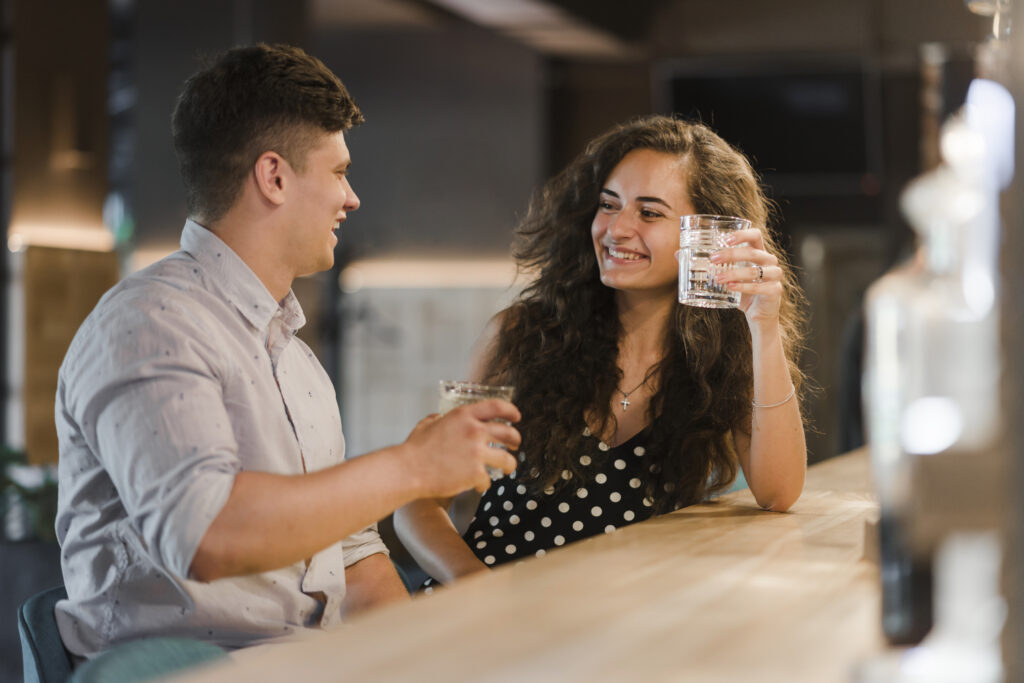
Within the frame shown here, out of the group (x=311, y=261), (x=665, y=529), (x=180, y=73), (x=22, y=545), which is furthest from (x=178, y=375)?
(x=180, y=73)

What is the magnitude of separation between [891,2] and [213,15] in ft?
11.5

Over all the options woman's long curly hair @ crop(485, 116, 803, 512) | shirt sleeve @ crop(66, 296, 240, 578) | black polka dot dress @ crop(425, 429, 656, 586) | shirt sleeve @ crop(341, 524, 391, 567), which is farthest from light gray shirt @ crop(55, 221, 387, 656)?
woman's long curly hair @ crop(485, 116, 803, 512)

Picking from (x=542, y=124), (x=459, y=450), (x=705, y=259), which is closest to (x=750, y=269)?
(x=705, y=259)

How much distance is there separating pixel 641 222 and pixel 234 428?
0.97 m

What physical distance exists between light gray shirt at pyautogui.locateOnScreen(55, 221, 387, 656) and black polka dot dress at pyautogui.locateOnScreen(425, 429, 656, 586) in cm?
41

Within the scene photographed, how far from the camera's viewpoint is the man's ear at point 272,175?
4.79 ft

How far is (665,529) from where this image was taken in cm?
144

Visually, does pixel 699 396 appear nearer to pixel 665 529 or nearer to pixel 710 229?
pixel 710 229

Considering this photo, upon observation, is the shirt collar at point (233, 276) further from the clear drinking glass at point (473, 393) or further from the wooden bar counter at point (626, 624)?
the wooden bar counter at point (626, 624)

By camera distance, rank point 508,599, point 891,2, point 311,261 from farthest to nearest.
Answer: point 891,2, point 311,261, point 508,599

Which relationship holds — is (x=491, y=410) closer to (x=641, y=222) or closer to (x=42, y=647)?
(x=42, y=647)

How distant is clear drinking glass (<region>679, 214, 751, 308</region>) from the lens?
1634mm

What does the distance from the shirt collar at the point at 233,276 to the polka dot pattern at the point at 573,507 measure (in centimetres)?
64

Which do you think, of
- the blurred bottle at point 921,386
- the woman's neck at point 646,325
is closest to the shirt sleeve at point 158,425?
the blurred bottle at point 921,386
